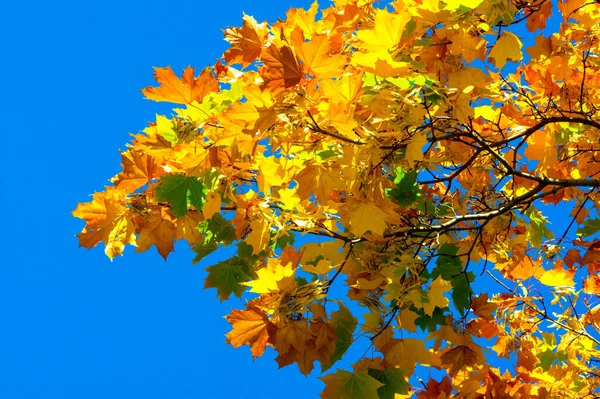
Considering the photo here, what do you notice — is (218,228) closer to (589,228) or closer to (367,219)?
(367,219)

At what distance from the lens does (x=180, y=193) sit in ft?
9.17

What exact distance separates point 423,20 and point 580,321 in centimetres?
297

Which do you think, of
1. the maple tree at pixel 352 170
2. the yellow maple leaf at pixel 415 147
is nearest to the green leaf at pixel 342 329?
the maple tree at pixel 352 170

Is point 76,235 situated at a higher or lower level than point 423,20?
lower

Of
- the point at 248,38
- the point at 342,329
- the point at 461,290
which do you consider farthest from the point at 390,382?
the point at 248,38

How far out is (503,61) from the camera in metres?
3.09

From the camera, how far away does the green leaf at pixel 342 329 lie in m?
3.19

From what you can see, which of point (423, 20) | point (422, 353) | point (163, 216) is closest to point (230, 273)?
point (163, 216)

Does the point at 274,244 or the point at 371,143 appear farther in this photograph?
the point at 274,244

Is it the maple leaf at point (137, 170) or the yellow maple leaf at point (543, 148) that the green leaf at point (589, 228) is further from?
the maple leaf at point (137, 170)

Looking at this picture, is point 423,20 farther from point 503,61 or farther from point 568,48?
point 568,48

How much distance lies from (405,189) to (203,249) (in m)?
1.34

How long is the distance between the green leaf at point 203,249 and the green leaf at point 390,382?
1222mm

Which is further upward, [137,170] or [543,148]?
[543,148]
